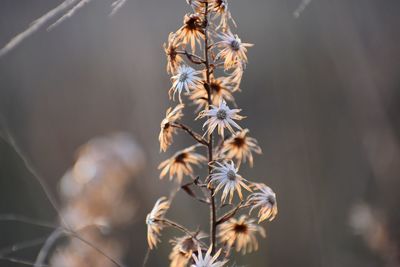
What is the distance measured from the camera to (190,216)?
4.40m

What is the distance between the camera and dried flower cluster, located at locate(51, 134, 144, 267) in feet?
10.3

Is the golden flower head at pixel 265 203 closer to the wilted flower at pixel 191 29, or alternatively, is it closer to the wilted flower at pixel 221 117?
the wilted flower at pixel 221 117

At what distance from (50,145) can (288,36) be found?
9.62 ft

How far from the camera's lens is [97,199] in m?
3.36

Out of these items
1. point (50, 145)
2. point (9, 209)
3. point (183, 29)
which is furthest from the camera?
point (50, 145)

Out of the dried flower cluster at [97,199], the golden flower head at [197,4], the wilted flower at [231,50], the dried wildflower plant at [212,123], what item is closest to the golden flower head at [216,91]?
the dried wildflower plant at [212,123]

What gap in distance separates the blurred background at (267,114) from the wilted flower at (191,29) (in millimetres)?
1834

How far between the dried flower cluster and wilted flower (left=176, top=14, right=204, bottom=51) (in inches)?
63.8

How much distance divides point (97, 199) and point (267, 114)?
3121mm

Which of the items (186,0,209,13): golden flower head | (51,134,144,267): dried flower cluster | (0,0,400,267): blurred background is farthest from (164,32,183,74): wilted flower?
(0,0,400,267): blurred background

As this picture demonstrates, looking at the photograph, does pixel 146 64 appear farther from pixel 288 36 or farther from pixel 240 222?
pixel 240 222

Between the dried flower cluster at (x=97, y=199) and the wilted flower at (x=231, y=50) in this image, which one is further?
the dried flower cluster at (x=97, y=199)

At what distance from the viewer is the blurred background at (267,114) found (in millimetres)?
3803

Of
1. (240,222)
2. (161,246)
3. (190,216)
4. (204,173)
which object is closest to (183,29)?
(240,222)
